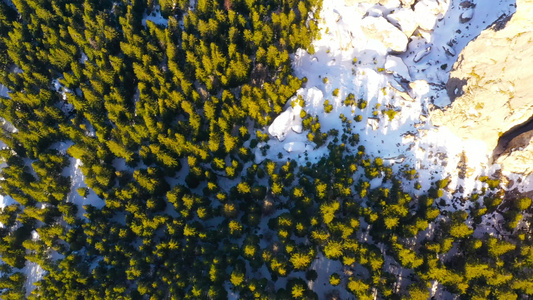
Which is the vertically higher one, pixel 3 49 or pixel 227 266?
pixel 3 49

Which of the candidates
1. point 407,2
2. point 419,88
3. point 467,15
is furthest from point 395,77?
point 467,15

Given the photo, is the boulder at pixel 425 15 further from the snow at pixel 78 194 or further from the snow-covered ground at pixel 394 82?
the snow at pixel 78 194

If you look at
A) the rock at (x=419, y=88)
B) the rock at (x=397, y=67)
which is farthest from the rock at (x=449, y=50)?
the rock at (x=419, y=88)

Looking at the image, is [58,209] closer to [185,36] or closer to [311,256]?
[185,36]

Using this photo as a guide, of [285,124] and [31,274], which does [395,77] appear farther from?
[31,274]

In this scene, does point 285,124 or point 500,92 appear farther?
point 285,124

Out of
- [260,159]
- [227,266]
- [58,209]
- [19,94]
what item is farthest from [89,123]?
[227,266]
